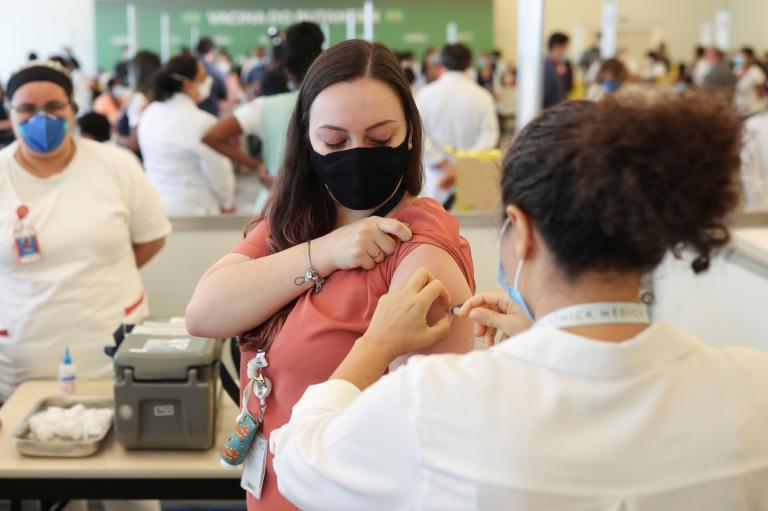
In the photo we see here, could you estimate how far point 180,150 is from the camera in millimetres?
4344

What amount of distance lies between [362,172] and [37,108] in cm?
162

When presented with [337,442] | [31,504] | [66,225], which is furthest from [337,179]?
[31,504]

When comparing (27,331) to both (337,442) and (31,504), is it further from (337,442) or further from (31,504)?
(337,442)

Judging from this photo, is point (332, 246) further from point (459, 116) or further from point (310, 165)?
point (459, 116)

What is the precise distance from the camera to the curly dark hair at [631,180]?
918mm

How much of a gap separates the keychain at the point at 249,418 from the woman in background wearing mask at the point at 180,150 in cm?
292

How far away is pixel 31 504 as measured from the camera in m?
2.74

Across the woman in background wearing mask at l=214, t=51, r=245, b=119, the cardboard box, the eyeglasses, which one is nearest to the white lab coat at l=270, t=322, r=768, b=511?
the eyeglasses

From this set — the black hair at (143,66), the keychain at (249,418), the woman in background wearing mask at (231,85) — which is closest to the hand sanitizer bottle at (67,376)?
the keychain at (249,418)

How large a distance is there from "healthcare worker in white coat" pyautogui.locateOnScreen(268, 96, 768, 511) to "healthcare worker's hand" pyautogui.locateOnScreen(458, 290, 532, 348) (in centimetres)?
24

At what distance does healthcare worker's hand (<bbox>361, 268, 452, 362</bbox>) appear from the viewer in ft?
3.92

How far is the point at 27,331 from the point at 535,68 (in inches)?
99.1

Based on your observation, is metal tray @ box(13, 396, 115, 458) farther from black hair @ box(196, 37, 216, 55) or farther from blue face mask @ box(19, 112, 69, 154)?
black hair @ box(196, 37, 216, 55)

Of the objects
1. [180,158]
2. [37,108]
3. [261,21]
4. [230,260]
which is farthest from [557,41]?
[261,21]
